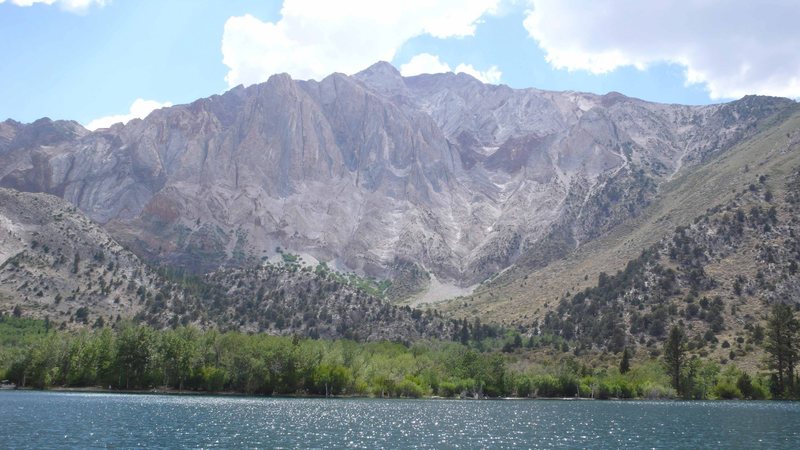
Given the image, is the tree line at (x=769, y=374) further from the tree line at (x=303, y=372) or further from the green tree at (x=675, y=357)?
the tree line at (x=303, y=372)

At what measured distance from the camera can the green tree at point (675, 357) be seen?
14362 cm

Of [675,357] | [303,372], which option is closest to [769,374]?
[675,357]

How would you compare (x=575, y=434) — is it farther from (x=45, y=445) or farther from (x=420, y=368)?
(x=420, y=368)

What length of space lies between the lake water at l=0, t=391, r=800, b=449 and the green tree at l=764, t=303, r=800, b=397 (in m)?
30.6

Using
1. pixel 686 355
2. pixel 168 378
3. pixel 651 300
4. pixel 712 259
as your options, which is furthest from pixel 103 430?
pixel 712 259

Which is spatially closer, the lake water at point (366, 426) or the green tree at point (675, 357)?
the lake water at point (366, 426)

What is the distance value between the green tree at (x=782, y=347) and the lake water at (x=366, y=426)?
100 ft

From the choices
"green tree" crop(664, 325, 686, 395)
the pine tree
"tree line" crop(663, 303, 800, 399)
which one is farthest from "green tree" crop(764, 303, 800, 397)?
the pine tree

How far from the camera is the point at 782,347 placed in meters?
130

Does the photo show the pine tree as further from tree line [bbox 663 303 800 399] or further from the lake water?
the lake water

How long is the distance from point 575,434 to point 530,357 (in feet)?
383

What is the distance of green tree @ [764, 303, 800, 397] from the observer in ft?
428

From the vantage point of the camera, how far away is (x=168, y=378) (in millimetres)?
137000

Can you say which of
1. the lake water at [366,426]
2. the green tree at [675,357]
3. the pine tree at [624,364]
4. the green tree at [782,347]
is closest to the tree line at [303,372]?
the pine tree at [624,364]
